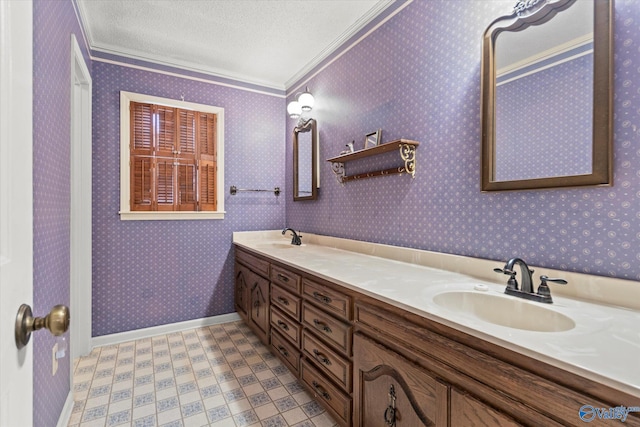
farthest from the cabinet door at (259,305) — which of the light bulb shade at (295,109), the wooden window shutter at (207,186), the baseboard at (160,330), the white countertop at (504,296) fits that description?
the light bulb shade at (295,109)

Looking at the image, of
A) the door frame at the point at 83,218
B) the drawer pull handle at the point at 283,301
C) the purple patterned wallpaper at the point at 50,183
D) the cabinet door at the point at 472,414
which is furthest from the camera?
the door frame at the point at 83,218

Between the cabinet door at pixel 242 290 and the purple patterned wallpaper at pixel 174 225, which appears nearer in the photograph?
the purple patterned wallpaper at pixel 174 225

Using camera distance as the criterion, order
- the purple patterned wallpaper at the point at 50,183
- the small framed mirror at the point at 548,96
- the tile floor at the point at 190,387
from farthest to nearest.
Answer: the tile floor at the point at 190,387 < the purple patterned wallpaper at the point at 50,183 < the small framed mirror at the point at 548,96

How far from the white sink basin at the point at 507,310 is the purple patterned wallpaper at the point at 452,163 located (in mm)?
263

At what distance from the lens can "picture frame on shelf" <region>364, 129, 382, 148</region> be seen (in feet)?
6.90

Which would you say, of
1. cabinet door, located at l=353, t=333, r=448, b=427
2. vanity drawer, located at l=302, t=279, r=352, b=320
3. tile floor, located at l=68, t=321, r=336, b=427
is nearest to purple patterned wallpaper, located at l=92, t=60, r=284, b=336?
tile floor, located at l=68, t=321, r=336, b=427

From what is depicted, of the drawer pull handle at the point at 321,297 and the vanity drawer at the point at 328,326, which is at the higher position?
the drawer pull handle at the point at 321,297

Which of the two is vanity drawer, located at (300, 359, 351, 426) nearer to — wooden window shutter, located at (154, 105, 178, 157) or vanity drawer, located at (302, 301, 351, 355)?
vanity drawer, located at (302, 301, 351, 355)

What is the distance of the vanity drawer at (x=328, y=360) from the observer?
56.9 inches

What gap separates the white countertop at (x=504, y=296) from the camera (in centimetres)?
68

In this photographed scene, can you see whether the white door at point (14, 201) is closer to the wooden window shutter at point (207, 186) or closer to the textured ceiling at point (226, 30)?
the textured ceiling at point (226, 30)
